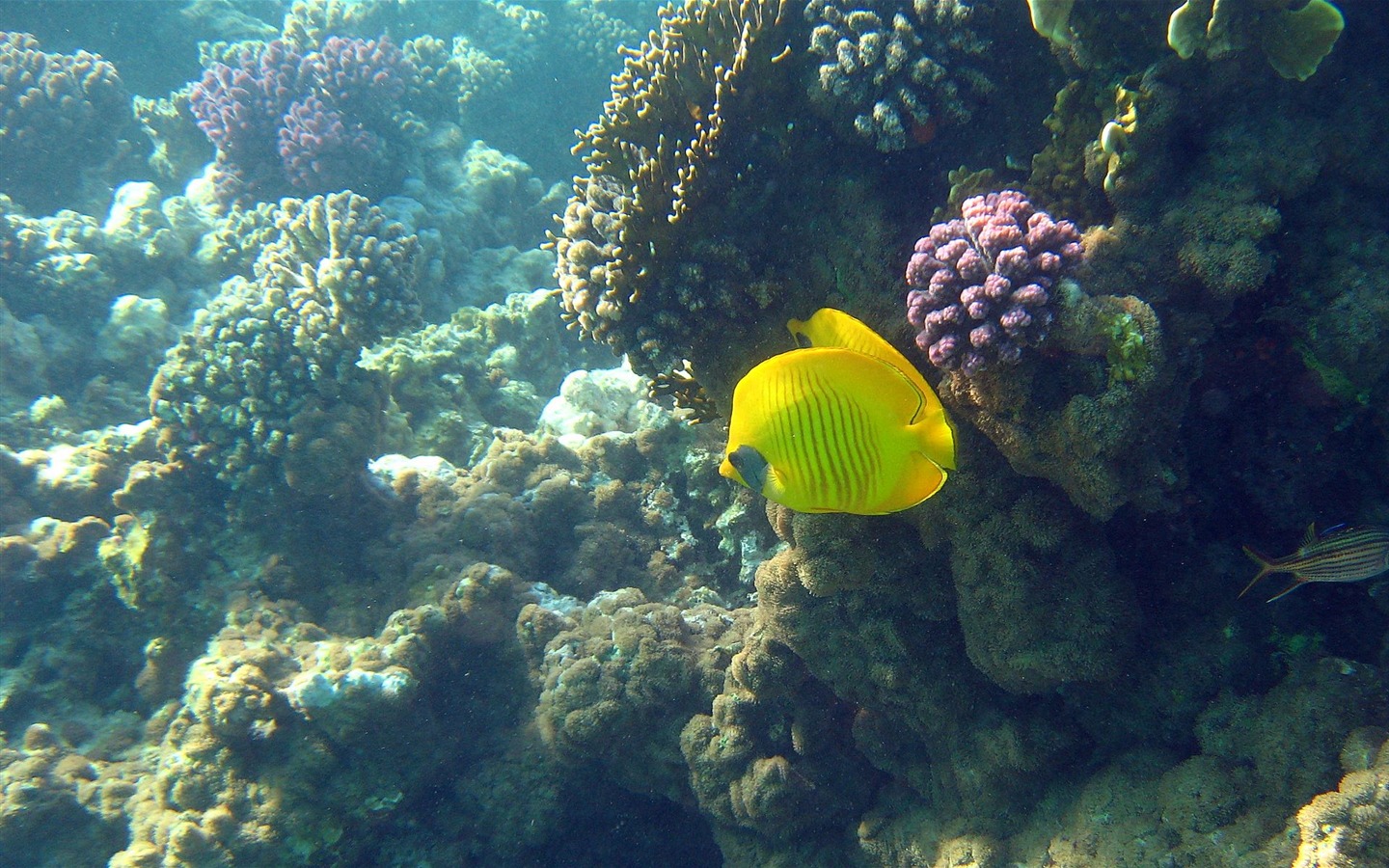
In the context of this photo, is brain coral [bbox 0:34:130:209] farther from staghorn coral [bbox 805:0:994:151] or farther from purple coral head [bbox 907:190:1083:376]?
purple coral head [bbox 907:190:1083:376]

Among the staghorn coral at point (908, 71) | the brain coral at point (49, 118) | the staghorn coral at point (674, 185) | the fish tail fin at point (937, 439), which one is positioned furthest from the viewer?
the brain coral at point (49, 118)

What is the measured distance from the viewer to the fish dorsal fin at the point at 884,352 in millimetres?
1702

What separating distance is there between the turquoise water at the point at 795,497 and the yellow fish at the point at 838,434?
14 millimetres

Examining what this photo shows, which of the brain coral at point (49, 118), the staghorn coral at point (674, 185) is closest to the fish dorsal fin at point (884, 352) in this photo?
the staghorn coral at point (674, 185)

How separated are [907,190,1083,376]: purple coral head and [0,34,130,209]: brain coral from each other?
14.7 m

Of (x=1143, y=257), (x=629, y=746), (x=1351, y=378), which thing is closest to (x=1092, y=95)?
(x=1143, y=257)

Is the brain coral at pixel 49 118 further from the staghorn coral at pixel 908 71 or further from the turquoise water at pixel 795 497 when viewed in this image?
the staghorn coral at pixel 908 71

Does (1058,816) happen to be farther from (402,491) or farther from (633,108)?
(402,491)

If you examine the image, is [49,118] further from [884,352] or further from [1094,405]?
[1094,405]

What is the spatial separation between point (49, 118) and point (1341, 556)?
54.7 ft

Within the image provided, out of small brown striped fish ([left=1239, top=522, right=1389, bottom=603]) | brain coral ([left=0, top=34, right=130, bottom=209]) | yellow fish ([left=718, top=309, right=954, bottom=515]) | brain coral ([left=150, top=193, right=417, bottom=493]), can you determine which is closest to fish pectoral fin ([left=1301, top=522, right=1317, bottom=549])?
small brown striped fish ([left=1239, top=522, right=1389, bottom=603])

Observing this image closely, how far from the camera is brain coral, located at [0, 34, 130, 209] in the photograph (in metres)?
10.6

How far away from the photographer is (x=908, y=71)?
10.1 ft

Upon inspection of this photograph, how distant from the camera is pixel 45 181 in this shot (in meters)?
10.9
